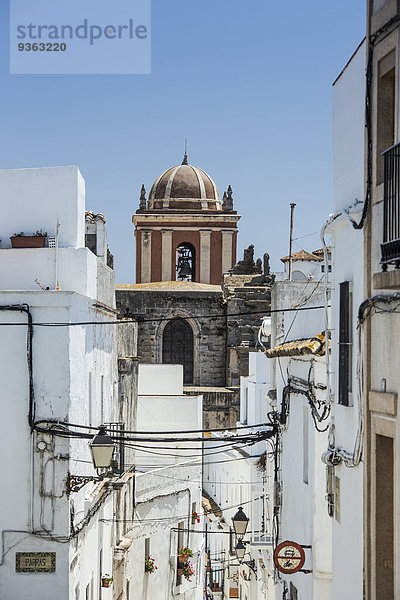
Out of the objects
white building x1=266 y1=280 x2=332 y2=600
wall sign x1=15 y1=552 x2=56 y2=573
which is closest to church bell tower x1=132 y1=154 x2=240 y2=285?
white building x1=266 y1=280 x2=332 y2=600

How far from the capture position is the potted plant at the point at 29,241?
616 inches

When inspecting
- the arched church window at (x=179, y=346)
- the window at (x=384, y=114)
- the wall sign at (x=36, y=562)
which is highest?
the window at (x=384, y=114)

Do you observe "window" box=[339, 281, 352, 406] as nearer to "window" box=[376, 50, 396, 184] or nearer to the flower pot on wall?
"window" box=[376, 50, 396, 184]

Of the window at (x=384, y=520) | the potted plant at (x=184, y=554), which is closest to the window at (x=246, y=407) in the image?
the potted plant at (x=184, y=554)

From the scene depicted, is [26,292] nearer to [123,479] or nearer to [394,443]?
[123,479]

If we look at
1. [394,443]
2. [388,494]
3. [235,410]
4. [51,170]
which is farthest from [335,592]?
[235,410]

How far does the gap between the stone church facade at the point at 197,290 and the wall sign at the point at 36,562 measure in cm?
1858

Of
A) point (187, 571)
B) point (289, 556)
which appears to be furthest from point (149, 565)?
point (289, 556)

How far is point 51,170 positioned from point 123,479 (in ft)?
22.1

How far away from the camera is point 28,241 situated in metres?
15.7

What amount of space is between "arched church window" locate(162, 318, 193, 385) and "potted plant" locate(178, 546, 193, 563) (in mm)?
13515

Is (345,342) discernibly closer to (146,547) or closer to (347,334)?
(347,334)

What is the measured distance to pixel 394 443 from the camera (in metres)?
7.11

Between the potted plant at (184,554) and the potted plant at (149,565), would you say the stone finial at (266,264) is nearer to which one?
the potted plant at (184,554)
